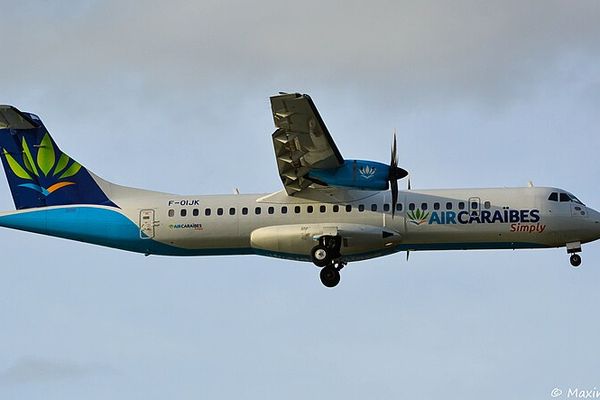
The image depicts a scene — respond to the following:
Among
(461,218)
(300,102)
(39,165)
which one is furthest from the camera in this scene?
(39,165)

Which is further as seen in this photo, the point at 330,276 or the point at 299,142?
the point at 330,276

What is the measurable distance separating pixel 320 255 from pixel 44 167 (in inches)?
338

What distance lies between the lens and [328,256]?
1251 inches

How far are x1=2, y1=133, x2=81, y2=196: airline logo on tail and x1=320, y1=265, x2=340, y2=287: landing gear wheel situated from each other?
25.4 ft

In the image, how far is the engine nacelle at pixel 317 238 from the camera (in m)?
31.5

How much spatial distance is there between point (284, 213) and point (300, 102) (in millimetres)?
4404

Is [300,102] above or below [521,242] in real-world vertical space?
above

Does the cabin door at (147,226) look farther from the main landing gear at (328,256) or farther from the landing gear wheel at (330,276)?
the landing gear wheel at (330,276)

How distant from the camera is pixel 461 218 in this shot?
3166cm

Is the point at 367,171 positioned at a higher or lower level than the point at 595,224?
higher

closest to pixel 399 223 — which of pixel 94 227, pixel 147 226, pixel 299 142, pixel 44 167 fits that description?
pixel 299 142

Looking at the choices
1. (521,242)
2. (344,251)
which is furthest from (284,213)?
(521,242)

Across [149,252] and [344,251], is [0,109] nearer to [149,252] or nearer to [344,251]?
[149,252]

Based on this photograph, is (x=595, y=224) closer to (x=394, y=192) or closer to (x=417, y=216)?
(x=417, y=216)
